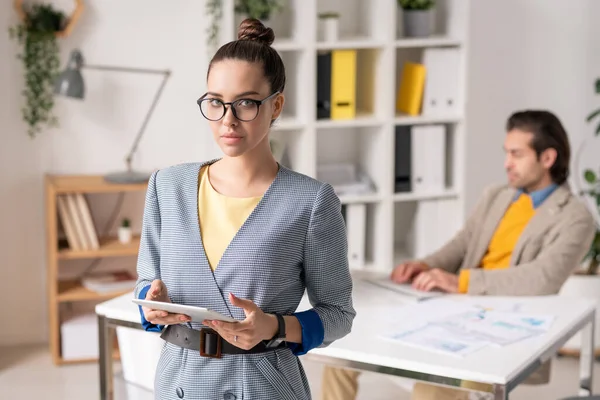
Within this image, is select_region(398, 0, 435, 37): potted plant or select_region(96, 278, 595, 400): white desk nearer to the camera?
select_region(96, 278, 595, 400): white desk

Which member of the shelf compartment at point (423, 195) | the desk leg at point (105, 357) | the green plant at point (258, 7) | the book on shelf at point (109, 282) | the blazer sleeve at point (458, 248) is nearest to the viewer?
the desk leg at point (105, 357)

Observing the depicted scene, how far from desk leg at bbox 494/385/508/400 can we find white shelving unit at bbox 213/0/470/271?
82.6 inches

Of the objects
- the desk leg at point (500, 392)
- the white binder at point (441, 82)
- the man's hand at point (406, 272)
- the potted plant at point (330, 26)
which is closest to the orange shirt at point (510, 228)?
the man's hand at point (406, 272)

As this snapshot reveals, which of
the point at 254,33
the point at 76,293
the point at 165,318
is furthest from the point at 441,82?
the point at 165,318

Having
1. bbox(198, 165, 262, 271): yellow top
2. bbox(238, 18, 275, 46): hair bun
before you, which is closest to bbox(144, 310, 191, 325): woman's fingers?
bbox(198, 165, 262, 271): yellow top

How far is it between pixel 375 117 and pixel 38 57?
4.93ft

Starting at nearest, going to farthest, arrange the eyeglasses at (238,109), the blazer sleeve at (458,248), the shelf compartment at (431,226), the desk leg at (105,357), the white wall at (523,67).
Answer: the eyeglasses at (238,109) → the desk leg at (105,357) → the blazer sleeve at (458,248) → the shelf compartment at (431,226) → the white wall at (523,67)

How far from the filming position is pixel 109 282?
4.34 metres

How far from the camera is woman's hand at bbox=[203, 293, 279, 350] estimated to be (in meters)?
1.55

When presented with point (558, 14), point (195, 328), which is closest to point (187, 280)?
point (195, 328)

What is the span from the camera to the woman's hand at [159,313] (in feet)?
5.25

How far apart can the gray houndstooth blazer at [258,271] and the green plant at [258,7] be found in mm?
2435

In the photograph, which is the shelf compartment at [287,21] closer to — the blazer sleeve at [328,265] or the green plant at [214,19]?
the green plant at [214,19]

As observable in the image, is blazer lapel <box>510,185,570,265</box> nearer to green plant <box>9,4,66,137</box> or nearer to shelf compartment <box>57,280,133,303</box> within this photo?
shelf compartment <box>57,280,133,303</box>
